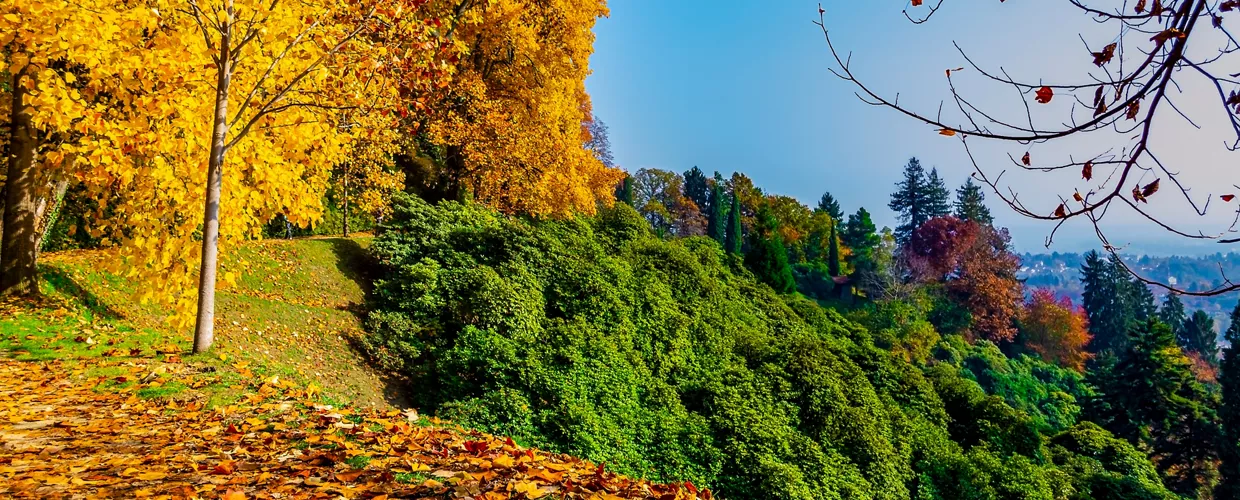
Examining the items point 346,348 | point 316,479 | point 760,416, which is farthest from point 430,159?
point 316,479

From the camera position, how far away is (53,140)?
25.4 feet

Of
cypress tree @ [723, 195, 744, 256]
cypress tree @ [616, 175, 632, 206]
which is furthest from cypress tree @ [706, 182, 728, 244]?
cypress tree @ [616, 175, 632, 206]

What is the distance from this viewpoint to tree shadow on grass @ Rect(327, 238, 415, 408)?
995 centimetres

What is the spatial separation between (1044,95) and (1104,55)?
0.32 meters

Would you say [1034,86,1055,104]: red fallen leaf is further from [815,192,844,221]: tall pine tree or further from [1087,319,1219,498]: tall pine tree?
[815,192,844,221]: tall pine tree

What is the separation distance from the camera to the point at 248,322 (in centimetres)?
978

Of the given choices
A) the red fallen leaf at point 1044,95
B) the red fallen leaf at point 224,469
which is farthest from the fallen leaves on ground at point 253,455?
the red fallen leaf at point 1044,95

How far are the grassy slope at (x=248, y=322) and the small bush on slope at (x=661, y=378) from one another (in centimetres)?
94

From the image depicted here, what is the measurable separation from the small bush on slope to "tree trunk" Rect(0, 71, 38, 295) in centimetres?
452

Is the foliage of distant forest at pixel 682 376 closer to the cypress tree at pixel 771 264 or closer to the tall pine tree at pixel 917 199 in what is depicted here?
the cypress tree at pixel 771 264

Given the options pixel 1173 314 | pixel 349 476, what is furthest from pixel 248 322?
pixel 1173 314

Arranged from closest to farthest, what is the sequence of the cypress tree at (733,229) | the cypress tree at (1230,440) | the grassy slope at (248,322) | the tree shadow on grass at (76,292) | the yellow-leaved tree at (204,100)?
the yellow-leaved tree at (204,100) < the grassy slope at (248,322) < the tree shadow on grass at (76,292) < the cypress tree at (1230,440) < the cypress tree at (733,229)

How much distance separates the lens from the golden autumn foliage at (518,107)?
1497cm

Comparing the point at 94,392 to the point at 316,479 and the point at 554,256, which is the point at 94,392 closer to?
the point at 316,479
